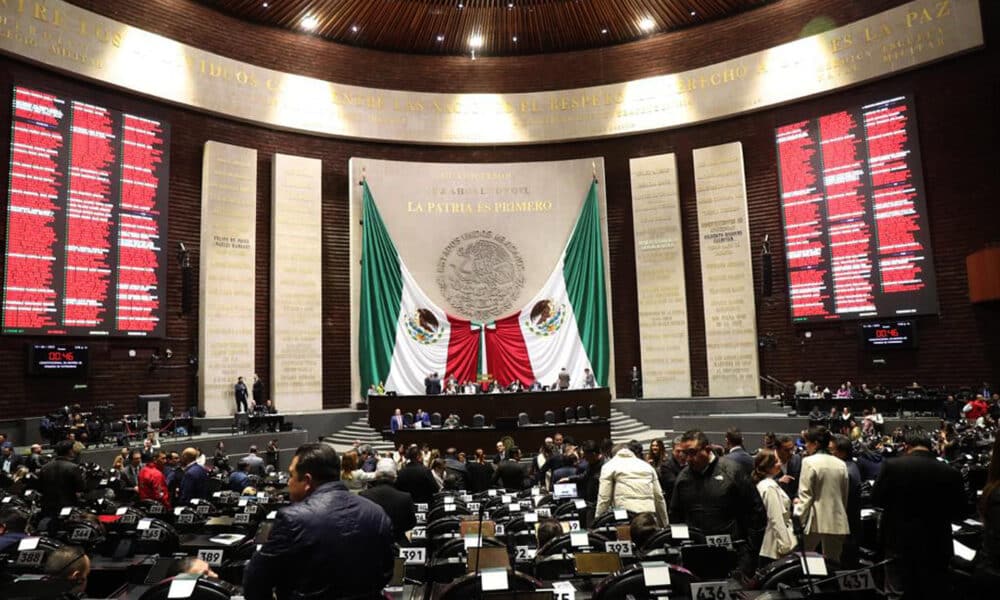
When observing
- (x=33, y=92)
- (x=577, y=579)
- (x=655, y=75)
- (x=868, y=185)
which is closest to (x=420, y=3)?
(x=655, y=75)

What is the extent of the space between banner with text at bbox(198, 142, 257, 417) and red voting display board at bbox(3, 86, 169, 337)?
40.9 inches

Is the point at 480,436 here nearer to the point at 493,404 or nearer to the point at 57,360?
the point at 493,404

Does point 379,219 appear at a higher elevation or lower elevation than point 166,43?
lower

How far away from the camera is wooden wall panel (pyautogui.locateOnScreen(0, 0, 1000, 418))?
49.3 feet

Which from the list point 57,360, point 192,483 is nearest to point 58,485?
point 192,483

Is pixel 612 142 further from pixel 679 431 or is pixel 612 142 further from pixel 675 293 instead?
pixel 679 431

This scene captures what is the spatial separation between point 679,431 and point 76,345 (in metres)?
13.2

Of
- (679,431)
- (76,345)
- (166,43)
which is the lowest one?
(679,431)

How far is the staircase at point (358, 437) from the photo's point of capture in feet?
50.6

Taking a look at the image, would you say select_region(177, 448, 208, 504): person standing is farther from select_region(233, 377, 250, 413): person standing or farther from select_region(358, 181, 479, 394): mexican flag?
select_region(358, 181, 479, 394): mexican flag

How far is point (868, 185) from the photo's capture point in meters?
16.1

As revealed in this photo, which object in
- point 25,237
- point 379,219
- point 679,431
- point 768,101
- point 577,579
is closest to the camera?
point 577,579

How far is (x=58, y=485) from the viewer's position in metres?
6.34

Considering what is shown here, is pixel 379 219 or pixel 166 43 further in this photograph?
pixel 379 219
